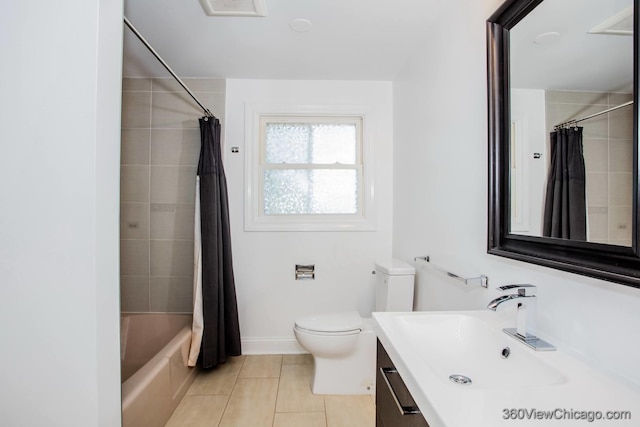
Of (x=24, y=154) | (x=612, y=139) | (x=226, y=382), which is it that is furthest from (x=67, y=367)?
(x=612, y=139)

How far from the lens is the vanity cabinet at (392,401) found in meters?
0.72

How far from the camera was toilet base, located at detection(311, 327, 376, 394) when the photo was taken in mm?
1955

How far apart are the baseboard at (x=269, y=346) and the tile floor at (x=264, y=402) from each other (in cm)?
22

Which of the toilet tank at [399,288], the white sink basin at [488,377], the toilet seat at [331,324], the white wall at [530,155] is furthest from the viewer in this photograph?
the toilet tank at [399,288]

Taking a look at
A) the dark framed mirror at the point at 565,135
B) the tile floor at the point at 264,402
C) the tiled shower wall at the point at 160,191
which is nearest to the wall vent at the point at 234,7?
the tiled shower wall at the point at 160,191

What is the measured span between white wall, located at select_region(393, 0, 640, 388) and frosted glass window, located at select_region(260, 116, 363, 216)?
1.34 feet

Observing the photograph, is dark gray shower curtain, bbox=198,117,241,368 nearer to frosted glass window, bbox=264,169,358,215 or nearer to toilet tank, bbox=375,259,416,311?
frosted glass window, bbox=264,169,358,215

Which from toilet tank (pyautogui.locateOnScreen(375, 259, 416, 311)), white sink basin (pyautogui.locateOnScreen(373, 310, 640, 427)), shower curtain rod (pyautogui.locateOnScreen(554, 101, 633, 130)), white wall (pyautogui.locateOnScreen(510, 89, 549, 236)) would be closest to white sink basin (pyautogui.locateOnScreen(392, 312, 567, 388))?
white sink basin (pyautogui.locateOnScreen(373, 310, 640, 427))

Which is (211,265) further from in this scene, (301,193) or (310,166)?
(310,166)

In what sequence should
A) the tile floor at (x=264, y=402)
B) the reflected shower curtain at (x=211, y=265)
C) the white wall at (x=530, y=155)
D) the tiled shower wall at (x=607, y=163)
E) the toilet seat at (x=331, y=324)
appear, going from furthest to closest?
the reflected shower curtain at (x=211, y=265) < the toilet seat at (x=331, y=324) < the tile floor at (x=264, y=402) < the white wall at (x=530, y=155) < the tiled shower wall at (x=607, y=163)

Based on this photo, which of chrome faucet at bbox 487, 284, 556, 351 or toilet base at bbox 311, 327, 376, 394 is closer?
chrome faucet at bbox 487, 284, 556, 351

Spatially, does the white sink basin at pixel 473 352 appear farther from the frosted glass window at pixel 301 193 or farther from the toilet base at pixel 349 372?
the frosted glass window at pixel 301 193

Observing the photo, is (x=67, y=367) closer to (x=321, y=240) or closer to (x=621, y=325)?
(x=621, y=325)

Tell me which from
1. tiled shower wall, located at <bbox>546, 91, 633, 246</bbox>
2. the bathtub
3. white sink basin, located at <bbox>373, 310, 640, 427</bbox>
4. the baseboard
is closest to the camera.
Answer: white sink basin, located at <bbox>373, 310, 640, 427</bbox>
